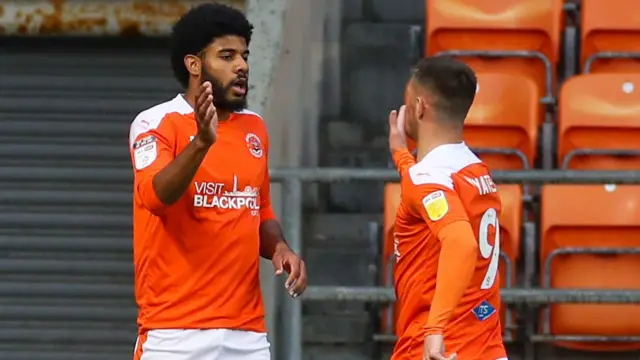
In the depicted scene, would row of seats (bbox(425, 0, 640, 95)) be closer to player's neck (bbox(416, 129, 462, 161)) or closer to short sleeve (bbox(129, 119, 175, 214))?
player's neck (bbox(416, 129, 462, 161))

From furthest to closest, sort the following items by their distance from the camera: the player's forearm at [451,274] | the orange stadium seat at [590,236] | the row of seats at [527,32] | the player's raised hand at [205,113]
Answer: the row of seats at [527,32]
the orange stadium seat at [590,236]
the player's forearm at [451,274]
the player's raised hand at [205,113]

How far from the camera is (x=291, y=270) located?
12.6 feet

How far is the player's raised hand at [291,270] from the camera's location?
150 inches

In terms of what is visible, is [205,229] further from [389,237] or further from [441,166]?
[389,237]

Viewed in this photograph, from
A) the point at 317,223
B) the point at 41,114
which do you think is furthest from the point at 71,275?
the point at 317,223

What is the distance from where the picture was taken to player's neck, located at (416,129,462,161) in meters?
A: 3.76

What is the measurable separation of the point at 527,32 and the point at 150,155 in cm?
354

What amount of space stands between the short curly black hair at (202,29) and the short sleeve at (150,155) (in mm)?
230

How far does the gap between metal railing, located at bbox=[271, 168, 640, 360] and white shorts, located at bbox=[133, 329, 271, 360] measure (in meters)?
0.95

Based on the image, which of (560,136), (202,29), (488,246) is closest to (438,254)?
(488,246)

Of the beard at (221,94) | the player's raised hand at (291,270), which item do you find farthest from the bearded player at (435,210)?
the beard at (221,94)

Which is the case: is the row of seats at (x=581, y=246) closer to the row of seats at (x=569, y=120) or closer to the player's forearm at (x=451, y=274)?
the row of seats at (x=569, y=120)

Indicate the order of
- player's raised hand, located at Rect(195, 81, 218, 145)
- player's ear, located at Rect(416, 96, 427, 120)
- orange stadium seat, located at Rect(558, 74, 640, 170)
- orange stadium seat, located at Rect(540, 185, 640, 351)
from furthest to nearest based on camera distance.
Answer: orange stadium seat, located at Rect(558, 74, 640, 170) < orange stadium seat, located at Rect(540, 185, 640, 351) < player's ear, located at Rect(416, 96, 427, 120) < player's raised hand, located at Rect(195, 81, 218, 145)

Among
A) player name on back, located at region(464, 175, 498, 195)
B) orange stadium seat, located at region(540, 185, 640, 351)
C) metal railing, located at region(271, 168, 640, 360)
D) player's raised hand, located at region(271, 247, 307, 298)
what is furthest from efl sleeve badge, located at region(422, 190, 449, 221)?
orange stadium seat, located at region(540, 185, 640, 351)
